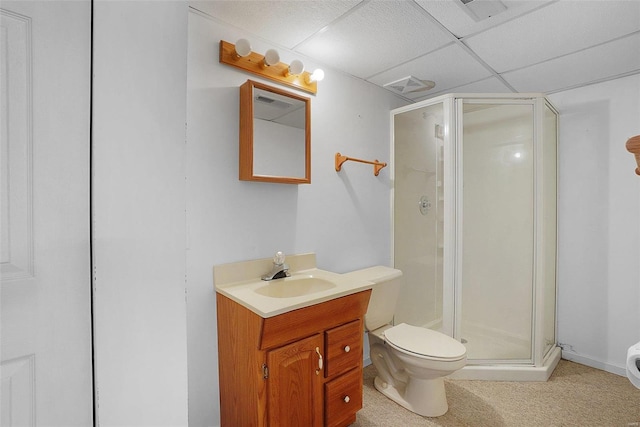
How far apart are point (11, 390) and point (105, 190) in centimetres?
46

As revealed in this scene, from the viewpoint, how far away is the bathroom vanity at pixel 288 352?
4.13ft

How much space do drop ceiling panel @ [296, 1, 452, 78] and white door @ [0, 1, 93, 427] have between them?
123 centimetres

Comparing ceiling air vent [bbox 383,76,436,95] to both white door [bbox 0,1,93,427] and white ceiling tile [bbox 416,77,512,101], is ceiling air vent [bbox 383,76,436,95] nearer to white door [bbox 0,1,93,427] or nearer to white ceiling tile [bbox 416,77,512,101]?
white ceiling tile [bbox 416,77,512,101]

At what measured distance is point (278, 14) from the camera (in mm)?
1458

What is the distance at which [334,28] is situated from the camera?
1578mm

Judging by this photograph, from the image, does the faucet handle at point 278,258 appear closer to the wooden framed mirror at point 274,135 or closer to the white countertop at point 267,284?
the white countertop at point 267,284

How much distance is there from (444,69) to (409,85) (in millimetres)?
316

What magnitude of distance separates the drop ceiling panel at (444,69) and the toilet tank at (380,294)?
4.75 ft

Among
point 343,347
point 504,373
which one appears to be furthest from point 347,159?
point 504,373

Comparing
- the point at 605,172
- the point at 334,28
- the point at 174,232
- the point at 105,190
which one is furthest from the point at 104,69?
the point at 605,172

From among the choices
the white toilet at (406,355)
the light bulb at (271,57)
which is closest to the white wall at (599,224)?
the white toilet at (406,355)

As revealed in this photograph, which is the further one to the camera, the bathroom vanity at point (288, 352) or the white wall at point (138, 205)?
the bathroom vanity at point (288, 352)

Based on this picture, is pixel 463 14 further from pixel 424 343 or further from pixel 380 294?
pixel 424 343

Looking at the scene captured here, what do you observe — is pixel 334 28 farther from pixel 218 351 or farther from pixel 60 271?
pixel 218 351
